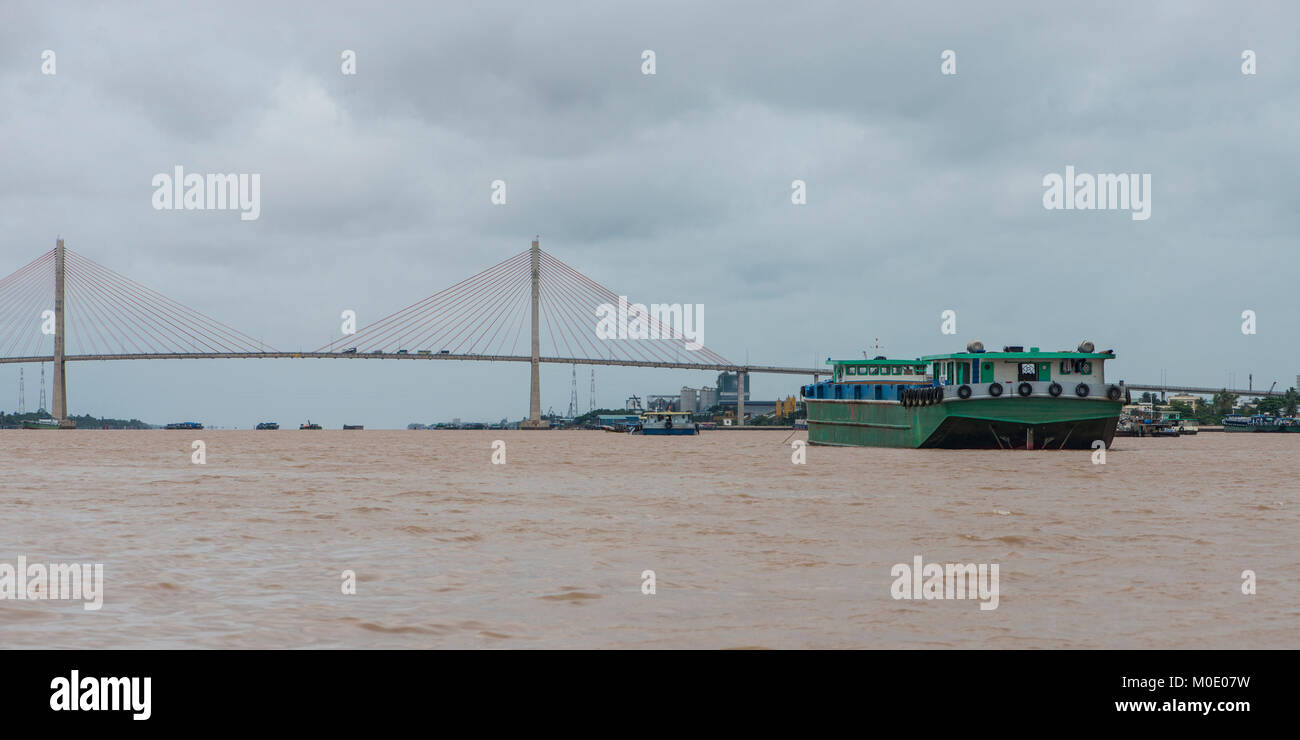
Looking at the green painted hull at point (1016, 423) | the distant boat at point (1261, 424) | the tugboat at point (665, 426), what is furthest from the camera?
the distant boat at point (1261, 424)

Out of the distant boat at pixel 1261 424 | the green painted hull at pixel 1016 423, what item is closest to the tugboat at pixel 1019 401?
the green painted hull at pixel 1016 423

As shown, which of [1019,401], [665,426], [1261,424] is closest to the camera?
[1019,401]

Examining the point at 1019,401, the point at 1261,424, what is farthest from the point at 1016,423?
the point at 1261,424

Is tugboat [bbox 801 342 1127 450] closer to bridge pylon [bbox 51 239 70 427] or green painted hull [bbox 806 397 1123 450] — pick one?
green painted hull [bbox 806 397 1123 450]

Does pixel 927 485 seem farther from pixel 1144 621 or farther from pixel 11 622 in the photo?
pixel 11 622

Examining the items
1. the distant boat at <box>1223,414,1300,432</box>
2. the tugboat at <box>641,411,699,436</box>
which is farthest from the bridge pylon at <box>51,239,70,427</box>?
the distant boat at <box>1223,414,1300,432</box>

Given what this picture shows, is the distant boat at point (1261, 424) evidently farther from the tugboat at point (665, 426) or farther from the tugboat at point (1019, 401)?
the tugboat at point (1019, 401)

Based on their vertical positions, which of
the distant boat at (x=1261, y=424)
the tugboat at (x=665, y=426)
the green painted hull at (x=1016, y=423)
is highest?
the green painted hull at (x=1016, y=423)

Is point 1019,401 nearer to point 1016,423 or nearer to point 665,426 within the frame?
point 1016,423

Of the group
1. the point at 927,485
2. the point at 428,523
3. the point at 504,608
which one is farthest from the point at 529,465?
the point at 504,608
